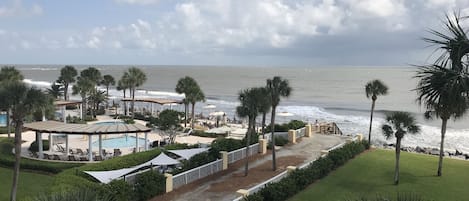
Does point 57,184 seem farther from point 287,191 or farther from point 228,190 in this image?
point 287,191

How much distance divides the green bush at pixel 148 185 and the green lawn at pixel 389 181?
225 inches

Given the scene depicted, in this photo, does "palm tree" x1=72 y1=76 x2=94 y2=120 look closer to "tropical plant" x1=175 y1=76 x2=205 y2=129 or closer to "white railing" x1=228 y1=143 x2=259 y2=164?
"tropical plant" x1=175 y1=76 x2=205 y2=129

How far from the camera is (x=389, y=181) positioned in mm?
19453

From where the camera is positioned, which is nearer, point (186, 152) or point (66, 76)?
point (186, 152)

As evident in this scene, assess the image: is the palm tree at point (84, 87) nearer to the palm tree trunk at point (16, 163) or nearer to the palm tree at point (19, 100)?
the palm tree at point (19, 100)

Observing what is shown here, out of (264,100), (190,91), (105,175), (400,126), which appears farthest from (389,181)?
(190,91)

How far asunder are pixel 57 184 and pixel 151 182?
3.70m

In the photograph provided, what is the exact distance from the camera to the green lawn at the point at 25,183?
17453mm

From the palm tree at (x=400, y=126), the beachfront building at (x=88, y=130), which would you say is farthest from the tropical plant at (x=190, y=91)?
the palm tree at (x=400, y=126)

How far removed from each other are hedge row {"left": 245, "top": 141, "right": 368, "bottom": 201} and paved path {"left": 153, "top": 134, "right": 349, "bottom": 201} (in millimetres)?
1676

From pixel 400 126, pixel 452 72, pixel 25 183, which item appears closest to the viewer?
pixel 452 72

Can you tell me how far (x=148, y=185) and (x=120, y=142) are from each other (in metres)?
15.3

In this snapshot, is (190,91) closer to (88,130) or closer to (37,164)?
(88,130)

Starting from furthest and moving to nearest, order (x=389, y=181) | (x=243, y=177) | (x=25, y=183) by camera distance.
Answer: (x=243, y=177)
(x=25, y=183)
(x=389, y=181)
